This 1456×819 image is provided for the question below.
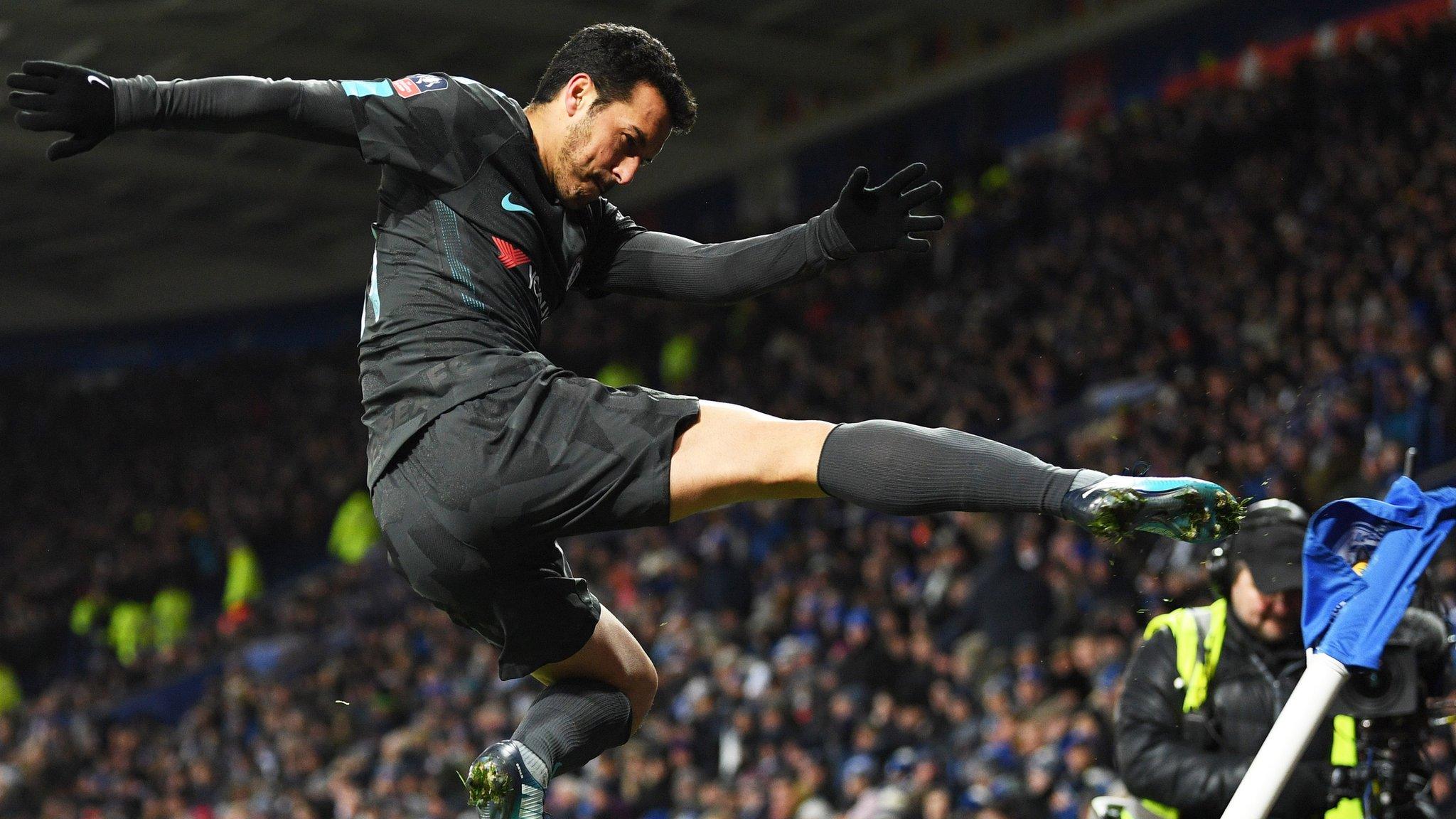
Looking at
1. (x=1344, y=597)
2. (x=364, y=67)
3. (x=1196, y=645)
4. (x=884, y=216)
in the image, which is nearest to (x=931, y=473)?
(x=884, y=216)

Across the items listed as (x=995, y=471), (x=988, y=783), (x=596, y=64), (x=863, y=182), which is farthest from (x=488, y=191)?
(x=988, y=783)

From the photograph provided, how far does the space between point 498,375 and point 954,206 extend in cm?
1483

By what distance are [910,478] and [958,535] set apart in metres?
8.16

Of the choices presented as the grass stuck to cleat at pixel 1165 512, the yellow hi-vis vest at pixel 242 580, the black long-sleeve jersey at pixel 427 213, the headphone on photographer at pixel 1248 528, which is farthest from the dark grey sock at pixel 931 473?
the yellow hi-vis vest at pixel 242 580

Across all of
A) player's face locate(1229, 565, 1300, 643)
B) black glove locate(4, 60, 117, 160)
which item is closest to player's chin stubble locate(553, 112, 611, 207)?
black glove locate(4, 60, 117, 160)

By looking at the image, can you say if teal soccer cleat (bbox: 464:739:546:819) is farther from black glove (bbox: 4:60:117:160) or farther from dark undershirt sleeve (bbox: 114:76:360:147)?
black glove (bbox: 4:60:117:160)

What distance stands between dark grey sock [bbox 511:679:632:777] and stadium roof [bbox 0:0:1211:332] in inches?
559

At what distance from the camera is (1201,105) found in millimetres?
14172

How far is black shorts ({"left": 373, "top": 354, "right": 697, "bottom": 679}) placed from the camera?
3025 millimetres

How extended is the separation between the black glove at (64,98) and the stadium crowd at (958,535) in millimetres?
2400

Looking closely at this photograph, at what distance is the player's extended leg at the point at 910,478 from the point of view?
8.80ft

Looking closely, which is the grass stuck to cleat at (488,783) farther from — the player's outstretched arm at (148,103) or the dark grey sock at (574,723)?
the player's outstretched arm at (148,103)

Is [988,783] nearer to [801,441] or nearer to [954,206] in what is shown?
[801,441]

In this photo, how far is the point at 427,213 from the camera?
320 cm
